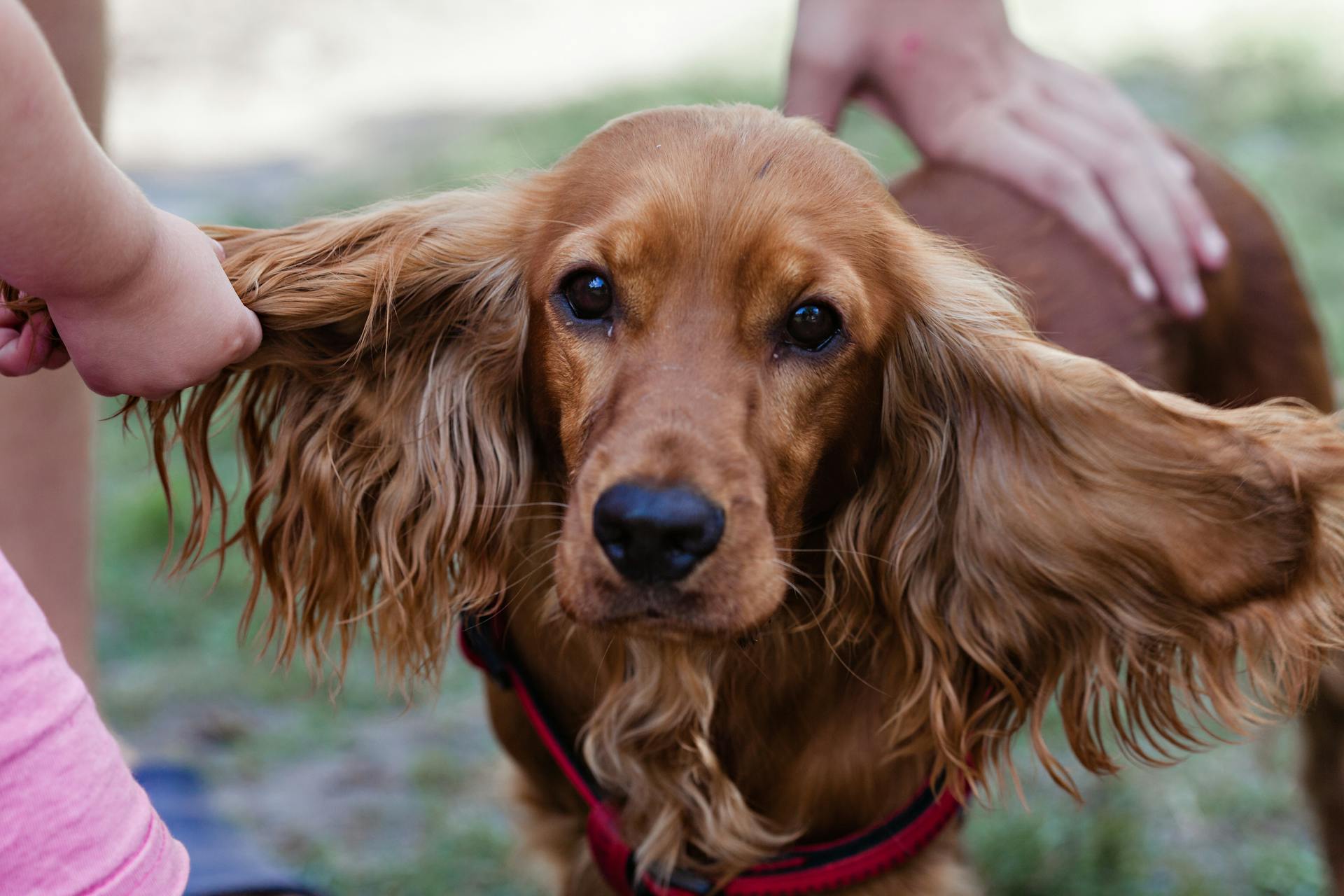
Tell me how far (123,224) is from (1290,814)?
9.57ft

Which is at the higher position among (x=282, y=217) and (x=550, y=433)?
(x=550, y=433)

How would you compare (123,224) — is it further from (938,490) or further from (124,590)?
(124,590)

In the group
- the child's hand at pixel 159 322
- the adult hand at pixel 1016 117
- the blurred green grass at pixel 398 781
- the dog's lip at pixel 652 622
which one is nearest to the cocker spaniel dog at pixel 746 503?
the dog's lip at pixel 652 622

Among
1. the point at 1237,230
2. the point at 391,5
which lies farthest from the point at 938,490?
the point at 391,5

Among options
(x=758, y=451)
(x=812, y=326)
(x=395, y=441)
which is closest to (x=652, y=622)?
(x=758, y=451)

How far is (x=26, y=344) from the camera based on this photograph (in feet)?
5.19

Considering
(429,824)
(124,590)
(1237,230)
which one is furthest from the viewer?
(124,590)

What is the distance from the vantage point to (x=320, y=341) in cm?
193

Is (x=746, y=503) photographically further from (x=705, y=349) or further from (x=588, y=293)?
(x=588, y=293)

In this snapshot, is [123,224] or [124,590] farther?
[124,590]

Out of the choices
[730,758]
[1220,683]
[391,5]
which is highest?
[1220,683]

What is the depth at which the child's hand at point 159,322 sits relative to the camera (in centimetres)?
146

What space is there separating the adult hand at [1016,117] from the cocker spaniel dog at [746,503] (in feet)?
1.90

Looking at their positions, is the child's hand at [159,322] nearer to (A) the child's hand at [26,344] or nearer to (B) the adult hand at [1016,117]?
(A) the child's hand at [26,344]
